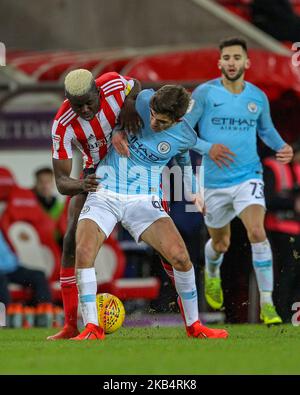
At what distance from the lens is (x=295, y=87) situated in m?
17.2

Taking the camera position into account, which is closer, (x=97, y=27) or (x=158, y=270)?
(x=158, y=270)

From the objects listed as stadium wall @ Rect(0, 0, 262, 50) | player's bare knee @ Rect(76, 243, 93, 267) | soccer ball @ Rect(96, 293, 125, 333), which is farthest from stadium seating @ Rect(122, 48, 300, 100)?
player's bare knee @ Rect(76, 243, 93, 267)

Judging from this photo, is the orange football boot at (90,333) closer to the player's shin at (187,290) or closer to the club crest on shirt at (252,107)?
the player's shin at (187,290)

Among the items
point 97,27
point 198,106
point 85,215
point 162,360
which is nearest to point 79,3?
point 97,27

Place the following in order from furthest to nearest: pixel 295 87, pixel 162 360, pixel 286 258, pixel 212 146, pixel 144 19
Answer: pixel 144 19 < pixel 295 87 < pixel 286 258 < pixel 212 146 < pixel 162 360

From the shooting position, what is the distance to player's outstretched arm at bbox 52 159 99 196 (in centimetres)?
1162

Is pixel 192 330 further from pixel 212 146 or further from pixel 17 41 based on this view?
pixel 17 41

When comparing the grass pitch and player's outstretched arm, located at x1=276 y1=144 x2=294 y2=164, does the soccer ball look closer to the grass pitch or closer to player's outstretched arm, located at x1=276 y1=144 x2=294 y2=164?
the grass pitch

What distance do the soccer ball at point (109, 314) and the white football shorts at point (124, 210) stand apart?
684 millimetres

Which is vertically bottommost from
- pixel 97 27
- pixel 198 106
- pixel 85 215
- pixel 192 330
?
pixel 192 330

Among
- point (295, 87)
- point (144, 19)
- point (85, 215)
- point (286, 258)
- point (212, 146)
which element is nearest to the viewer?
point (85, 215)

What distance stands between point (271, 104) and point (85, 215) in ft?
21.0

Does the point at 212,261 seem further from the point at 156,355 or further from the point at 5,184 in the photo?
the point at 156,355

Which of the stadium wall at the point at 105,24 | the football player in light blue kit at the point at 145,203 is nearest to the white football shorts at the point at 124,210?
the football player in light blue kit at the point at 145,203
